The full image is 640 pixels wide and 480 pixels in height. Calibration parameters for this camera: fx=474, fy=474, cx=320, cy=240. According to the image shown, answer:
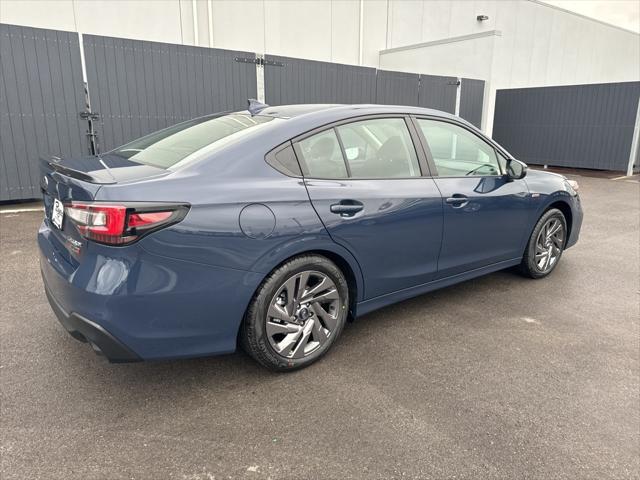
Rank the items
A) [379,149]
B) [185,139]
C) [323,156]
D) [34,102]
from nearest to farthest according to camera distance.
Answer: [323,156] → [185,139] → [379,149] → [34,102]

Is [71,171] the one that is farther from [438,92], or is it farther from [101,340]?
[438,92]

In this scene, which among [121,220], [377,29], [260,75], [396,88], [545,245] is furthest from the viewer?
[377,29]

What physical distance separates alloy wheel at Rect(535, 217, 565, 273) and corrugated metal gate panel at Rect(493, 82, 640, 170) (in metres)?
10.6

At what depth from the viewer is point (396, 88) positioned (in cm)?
1147

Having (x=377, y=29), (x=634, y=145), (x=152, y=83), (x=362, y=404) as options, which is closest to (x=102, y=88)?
(x=152, y=83)

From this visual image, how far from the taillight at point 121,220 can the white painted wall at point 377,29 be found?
28.6ft

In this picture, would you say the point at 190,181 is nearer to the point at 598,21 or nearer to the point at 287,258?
the point at 287,258

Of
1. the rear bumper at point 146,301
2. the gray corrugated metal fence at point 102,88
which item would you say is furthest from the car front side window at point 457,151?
the gray corrugated metal fence at point 102,88

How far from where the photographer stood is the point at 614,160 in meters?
13.3

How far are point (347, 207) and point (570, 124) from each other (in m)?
13.7

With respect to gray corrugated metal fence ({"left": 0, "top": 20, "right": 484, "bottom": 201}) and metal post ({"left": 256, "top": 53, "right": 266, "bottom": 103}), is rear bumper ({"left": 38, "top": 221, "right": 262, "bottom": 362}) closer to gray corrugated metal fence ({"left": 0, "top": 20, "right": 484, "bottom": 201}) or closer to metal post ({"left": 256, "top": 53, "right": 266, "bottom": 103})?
gray corrugated metal fence ({"left": 0, "top": 20, "right": 484, "bottom": 201})

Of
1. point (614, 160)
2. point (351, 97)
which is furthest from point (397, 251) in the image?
point (614, 160)

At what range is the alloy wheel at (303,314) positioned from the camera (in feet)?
8.73

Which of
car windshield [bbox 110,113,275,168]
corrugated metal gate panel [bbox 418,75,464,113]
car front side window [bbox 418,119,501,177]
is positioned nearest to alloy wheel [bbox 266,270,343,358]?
car windshield [bbox 110,113,275,168]
